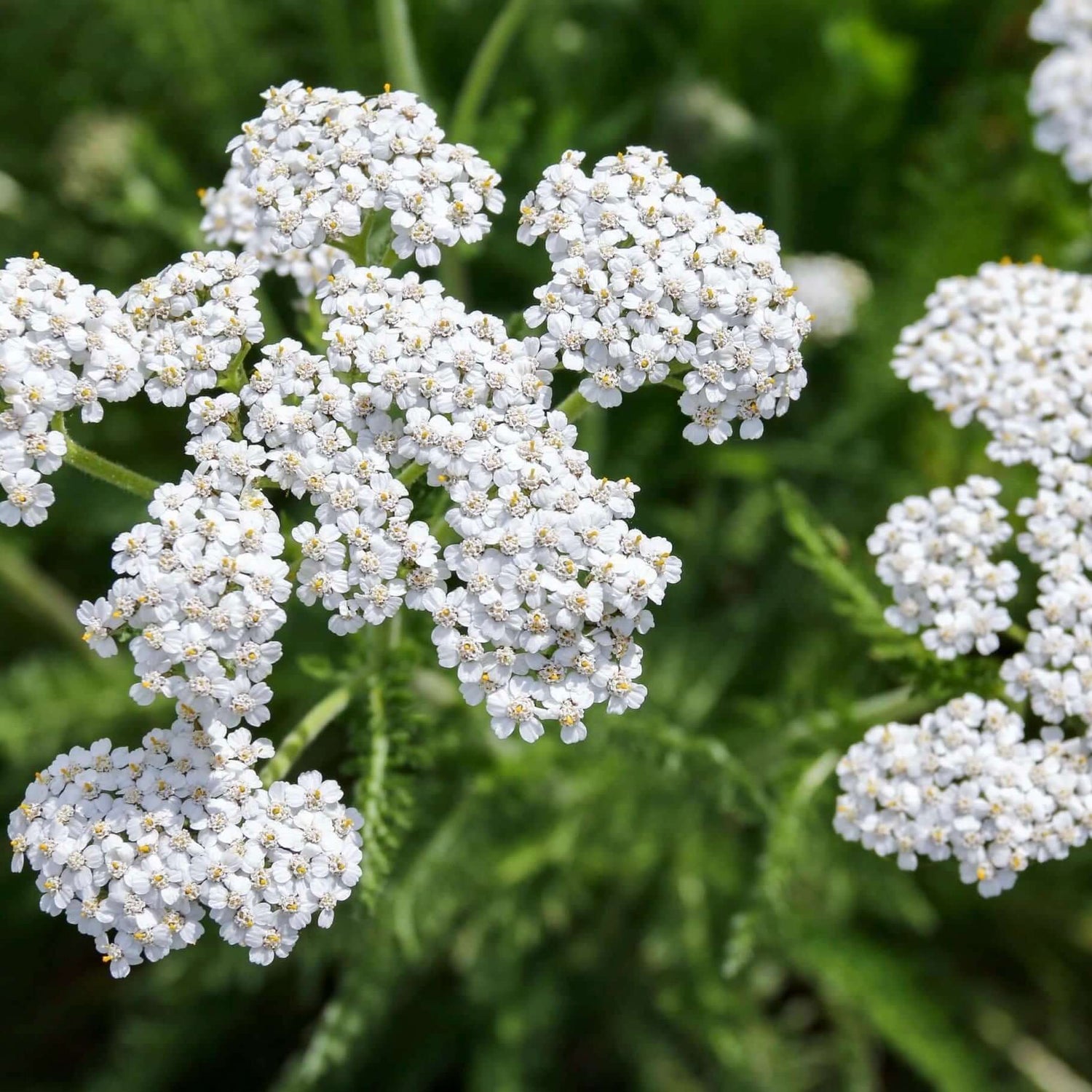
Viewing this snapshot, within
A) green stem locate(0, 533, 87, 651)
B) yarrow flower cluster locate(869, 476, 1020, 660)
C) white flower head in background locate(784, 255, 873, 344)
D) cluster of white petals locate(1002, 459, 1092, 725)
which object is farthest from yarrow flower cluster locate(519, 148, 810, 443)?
green stem locate(0, 533, 87, 651)

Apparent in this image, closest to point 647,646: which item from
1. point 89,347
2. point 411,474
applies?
point 411,474

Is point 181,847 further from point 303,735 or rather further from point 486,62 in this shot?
point 486,62

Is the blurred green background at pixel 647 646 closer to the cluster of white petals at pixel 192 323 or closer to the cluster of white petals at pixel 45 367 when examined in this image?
the cluster of white petals at pixel 192 323

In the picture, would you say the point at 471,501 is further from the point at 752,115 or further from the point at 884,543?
the point at 752,115

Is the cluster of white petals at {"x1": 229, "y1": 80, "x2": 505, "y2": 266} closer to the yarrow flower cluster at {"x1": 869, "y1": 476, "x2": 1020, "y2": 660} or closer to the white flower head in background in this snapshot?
the yarrow flower cluster at {"x1": 869, "y1": 476, "x2": 1020, "y2": 660}

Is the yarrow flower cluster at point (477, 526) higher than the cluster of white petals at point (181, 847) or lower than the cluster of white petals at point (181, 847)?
higher

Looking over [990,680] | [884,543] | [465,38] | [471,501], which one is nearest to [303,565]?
[471,501]

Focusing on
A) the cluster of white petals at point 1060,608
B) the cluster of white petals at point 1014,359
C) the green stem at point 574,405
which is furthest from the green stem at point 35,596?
the cluster of white petals at point 1060,608
